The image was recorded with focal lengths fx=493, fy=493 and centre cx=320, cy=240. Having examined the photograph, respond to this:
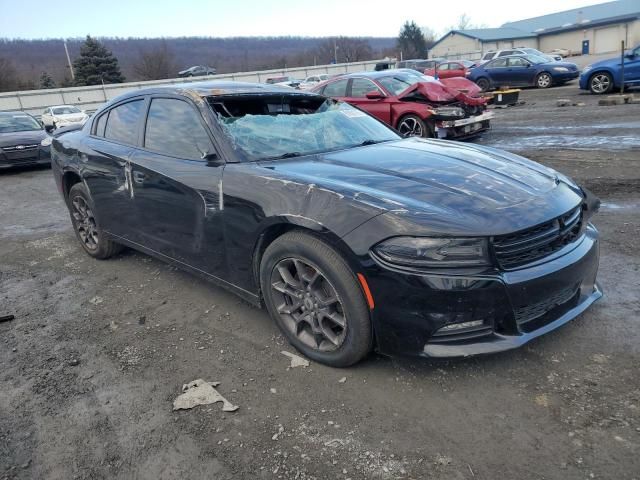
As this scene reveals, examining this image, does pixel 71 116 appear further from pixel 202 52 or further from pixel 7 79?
pixel 202 52

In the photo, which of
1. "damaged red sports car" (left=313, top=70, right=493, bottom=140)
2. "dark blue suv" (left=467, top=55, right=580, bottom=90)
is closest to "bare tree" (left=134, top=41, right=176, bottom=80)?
"dark blue suv" (left=467, top=55, right=580, bottom=90)

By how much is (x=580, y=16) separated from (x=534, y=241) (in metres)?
73.9

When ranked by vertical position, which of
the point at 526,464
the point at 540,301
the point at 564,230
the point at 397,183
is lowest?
the point at 526,464

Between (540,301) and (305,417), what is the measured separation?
1.31 m

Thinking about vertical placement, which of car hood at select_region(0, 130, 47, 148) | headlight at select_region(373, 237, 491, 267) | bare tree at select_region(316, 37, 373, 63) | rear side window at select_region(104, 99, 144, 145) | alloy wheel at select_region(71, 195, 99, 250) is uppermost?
bare tree at select_region(316, 37, 373, 63)

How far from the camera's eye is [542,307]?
8.30 ft

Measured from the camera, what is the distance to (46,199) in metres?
8.29

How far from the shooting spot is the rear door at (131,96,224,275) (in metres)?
3.26

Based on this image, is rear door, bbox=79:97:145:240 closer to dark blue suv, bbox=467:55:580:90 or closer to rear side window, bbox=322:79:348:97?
rear side window, bbox=322:79:348:97

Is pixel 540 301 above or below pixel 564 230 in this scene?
below

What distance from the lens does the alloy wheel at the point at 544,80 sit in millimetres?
20719

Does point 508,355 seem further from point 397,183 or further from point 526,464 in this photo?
point 397,183

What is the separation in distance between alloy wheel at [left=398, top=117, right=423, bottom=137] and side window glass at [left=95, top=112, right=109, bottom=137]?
6.03 meters

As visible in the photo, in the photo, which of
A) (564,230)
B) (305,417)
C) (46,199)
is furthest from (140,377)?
(46,199)
